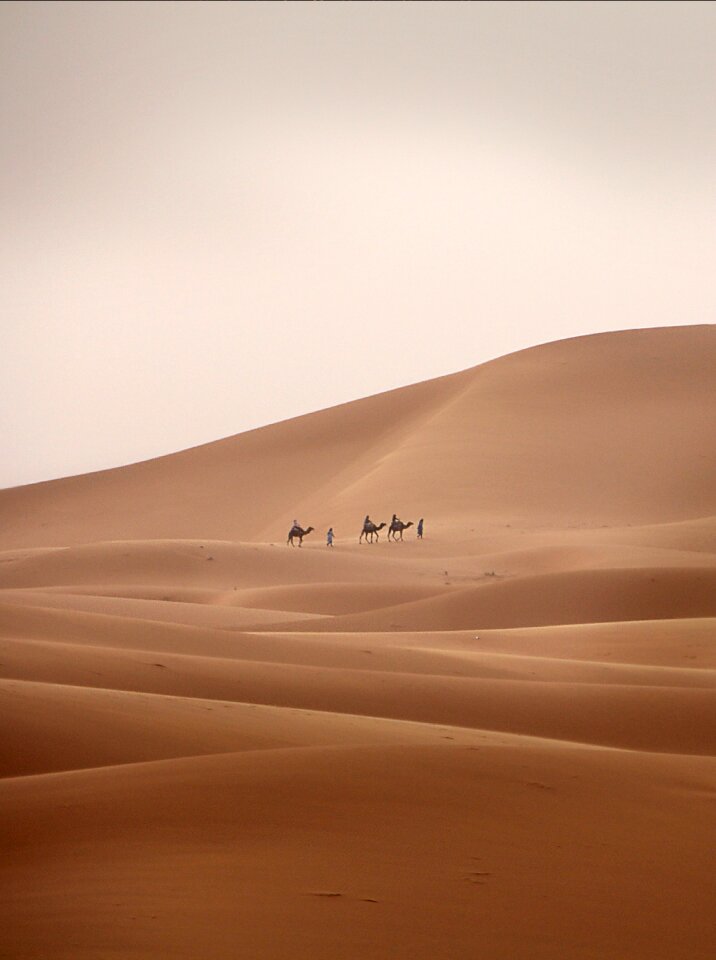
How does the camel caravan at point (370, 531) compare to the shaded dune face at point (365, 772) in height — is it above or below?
above

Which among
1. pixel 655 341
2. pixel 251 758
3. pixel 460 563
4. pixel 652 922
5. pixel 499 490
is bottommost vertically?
pixel 652 922

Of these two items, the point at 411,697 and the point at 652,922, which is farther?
the point at 411,697

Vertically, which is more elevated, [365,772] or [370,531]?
[370,531]

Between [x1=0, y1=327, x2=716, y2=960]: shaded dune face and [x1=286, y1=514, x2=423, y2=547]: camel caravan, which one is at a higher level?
[x1=286, y1=514, x2=423, y2=547]: camel caravan

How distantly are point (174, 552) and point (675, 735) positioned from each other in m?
23.3

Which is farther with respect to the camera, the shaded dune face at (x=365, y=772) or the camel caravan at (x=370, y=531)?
the camel caravan at (x=370, y=531)

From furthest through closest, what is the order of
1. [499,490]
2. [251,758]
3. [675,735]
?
[499,490] < [675,735] < [251,758]

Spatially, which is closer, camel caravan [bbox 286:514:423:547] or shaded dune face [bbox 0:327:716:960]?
shaded dune face [bbox 0:327:716:960]

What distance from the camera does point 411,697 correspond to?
33.4 ft

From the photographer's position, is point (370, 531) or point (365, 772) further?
point (370, 531)

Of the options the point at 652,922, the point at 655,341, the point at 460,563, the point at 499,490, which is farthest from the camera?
the point at 655,341

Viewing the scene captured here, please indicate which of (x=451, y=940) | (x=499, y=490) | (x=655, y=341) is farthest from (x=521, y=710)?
(x=655, y=341)

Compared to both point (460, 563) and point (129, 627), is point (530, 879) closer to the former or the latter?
point (129, 627)

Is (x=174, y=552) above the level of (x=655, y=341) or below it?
below
